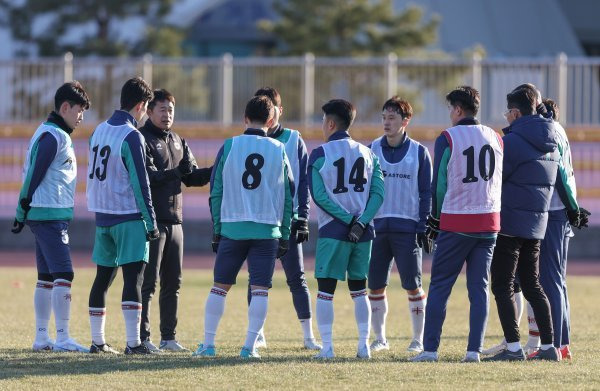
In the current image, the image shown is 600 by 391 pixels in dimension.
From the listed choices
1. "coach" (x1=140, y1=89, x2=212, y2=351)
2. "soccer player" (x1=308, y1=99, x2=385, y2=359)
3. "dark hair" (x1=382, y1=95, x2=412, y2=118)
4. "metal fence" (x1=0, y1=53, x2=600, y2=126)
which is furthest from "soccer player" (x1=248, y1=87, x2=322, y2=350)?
"metal fence" (x1=0, y1=53, x2=600, y2=126)

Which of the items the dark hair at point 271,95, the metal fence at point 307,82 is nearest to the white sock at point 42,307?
the dark hair at point 271,95

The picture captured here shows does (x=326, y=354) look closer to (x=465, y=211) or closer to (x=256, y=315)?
(x=256, y=315)

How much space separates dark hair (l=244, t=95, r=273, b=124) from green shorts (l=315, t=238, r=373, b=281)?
3.32ft

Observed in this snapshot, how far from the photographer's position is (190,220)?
75.5ft

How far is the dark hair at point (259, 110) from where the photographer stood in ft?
30.2

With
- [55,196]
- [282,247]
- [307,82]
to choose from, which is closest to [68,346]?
[55,196]

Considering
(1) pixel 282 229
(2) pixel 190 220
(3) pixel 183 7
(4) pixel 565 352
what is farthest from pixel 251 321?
(3) pixel 183 7

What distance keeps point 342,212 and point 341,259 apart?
354 mm

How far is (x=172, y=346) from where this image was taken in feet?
32.7

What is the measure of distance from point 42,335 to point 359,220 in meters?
2.69

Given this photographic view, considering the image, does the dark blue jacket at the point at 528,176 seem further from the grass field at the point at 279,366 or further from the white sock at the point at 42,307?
the white sock at the point at 42,307

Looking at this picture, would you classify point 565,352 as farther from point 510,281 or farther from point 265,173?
point 265,173

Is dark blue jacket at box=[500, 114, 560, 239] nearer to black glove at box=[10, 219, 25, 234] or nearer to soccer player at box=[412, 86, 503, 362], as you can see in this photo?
soccer player at box=[412, 86, 503, 362]

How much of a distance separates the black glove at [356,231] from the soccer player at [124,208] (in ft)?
4.72
